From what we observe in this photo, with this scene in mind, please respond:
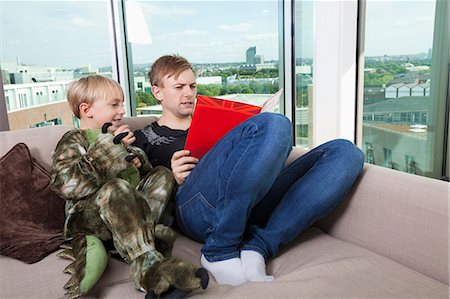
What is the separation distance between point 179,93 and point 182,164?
364 millimetres

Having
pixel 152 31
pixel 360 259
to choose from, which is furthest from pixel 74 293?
pixel 152 31

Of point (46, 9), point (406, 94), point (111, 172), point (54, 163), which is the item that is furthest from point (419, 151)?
point (46, 9)

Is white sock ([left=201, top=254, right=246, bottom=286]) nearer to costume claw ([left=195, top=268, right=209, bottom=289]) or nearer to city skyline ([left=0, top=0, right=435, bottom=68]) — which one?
costume claw ([left=195, top=268, right=209, bottom=289])

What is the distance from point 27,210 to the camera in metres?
1.21

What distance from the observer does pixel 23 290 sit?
96 cm

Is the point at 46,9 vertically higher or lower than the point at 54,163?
higher

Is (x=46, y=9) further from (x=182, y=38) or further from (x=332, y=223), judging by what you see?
(x=332, y=223)

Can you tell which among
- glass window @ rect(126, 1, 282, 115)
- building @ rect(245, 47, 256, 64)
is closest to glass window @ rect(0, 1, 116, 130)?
glass window @ rect(126, 1, 282, 115)

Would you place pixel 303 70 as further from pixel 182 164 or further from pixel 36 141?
pixel 36 141

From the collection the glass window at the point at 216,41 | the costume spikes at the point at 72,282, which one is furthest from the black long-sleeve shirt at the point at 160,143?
the glass window at the point at 216,41

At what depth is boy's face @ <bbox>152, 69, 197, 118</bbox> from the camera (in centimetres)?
151

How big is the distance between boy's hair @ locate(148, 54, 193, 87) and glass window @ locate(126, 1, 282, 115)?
1289 millimetres

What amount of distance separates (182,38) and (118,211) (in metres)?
2.09

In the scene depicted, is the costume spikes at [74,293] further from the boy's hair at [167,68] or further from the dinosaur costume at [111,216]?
the boy's hair at [167,68]
